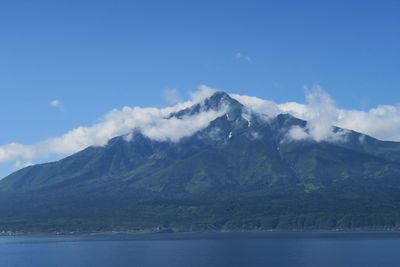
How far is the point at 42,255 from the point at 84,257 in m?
17.7

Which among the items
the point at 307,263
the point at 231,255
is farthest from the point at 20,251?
the point at 307,263

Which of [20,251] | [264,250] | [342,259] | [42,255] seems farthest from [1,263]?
[342,259]

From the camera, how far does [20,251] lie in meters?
195

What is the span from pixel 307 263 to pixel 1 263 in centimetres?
7590

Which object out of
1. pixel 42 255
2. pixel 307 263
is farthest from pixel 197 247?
pixel 307 263

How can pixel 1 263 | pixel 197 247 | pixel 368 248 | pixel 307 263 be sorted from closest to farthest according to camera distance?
1. pixel 307 263
2. pixel 1 263
3. pixel 368 248
4. pixel 197 247

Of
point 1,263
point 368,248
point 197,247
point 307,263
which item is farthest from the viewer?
point 197,247

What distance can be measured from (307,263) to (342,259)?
445 inches

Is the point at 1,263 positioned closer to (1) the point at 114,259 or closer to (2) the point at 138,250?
(1) the point at 114,259

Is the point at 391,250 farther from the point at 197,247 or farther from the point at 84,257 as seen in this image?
the point at 84,257

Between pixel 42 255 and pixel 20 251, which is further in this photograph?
pixel 20 251

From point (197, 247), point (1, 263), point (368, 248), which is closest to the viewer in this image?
point (1, 263)

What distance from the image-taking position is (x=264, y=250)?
582 feet

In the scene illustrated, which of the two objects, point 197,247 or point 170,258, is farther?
point 197,247
